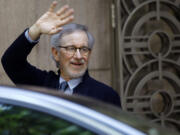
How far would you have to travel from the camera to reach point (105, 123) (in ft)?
7.77

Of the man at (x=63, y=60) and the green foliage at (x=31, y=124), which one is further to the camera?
the man at (x=63, y=60)

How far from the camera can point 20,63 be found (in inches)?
160

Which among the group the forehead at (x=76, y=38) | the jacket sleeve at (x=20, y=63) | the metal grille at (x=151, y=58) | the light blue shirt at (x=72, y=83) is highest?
the forehead at (x=76, y=38)

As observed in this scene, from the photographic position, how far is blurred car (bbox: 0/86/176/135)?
2371 mm

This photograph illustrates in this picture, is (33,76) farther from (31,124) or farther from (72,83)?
(31,124)

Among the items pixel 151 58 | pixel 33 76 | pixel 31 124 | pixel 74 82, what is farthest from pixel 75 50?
pixel 151 58

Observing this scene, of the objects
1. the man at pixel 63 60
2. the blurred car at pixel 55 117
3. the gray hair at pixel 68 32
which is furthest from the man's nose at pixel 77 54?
the blurred car at pixel 55 117

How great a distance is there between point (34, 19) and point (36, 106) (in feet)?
13.3

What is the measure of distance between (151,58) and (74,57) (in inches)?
130

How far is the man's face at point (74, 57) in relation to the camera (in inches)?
156

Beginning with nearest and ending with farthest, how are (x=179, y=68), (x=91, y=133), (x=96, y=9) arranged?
(x=91, y=133)
(x=96, y=9)
(x=179, y=68)

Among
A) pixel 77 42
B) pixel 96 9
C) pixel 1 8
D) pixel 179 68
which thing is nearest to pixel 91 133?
pixel 77 42

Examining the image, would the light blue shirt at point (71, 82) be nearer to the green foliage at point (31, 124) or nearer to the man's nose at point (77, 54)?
the man's nose at point (77, 54)

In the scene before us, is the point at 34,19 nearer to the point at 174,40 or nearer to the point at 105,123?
the point at 174,40
